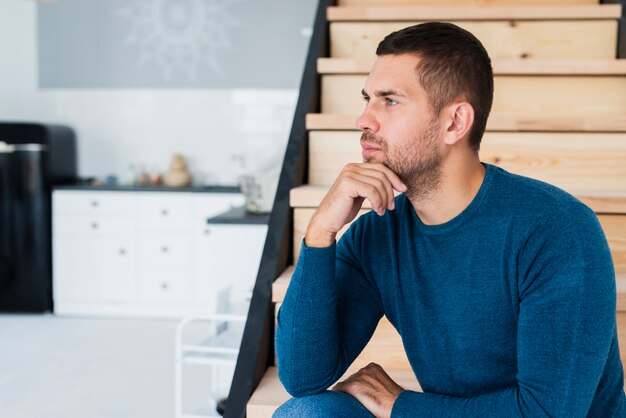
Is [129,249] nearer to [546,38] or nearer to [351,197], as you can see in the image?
[546,38]

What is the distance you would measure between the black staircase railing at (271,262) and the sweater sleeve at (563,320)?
0.62m

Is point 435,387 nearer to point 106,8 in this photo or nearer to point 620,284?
point 620,284

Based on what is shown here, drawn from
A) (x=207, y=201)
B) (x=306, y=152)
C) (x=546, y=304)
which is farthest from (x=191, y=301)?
(x=546, y=304)

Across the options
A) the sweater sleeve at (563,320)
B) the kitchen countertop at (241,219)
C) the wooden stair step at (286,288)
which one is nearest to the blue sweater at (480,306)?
the sweater sleeve at (563,320)

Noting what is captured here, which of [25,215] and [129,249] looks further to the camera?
[129,249]

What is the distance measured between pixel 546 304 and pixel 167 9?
5.20 m

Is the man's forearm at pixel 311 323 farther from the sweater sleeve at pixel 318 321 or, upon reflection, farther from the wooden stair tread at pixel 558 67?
the wooden stair tread at pixel 558 67

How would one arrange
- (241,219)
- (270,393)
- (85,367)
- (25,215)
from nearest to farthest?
(270,393) → (241,219) → (85,367) → (25,215)

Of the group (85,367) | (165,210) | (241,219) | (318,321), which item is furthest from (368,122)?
(165,210)

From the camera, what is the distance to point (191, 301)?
5.46m

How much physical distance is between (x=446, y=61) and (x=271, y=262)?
2.48 ft

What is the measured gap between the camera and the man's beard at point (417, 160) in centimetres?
142

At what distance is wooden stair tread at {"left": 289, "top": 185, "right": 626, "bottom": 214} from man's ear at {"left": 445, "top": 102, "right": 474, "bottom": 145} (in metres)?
0.65

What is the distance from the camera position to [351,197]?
4.70 ft
